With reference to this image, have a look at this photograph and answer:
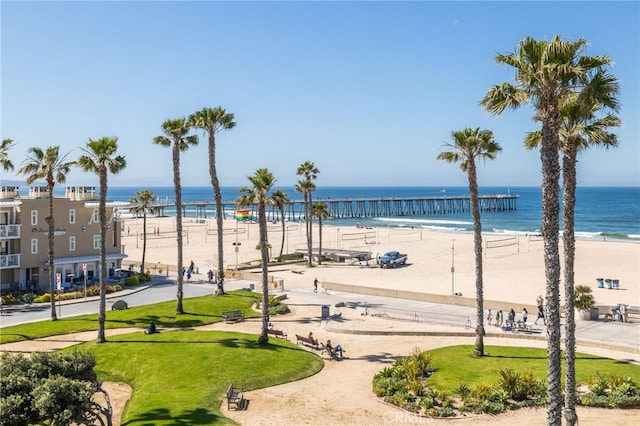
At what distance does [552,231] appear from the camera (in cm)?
1223

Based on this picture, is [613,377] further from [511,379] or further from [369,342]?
[369,342]

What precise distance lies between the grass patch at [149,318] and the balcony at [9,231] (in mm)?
10819

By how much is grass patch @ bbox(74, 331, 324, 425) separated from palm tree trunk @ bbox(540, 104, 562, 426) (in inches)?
380

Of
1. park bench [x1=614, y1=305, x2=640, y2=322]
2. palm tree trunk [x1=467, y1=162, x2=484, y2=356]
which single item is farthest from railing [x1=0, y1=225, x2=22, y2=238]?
park bench [x1=614, y1=305, x2=640, y2=322]

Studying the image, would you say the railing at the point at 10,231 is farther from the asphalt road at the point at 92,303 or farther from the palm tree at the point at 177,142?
the palm tree at the point at 177,142

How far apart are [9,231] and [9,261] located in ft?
6.96

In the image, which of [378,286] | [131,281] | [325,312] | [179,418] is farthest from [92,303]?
[179,418]

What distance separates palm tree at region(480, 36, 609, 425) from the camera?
1202cm

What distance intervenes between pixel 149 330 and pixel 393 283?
23913mm

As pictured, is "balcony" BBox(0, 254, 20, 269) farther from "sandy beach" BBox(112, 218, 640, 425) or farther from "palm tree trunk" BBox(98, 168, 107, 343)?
"sandy beach" BBox(112, 218, 640, 425)

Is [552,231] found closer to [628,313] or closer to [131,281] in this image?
[628,313]

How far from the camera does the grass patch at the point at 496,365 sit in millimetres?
20922

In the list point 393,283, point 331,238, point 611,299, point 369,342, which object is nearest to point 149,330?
point 369,342

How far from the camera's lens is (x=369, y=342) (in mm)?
27766
